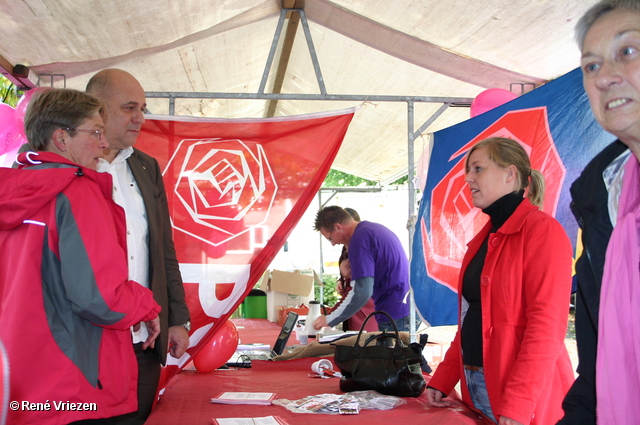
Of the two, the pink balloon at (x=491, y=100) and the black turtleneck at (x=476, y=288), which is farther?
the pink balloon at (x=491, y=100)

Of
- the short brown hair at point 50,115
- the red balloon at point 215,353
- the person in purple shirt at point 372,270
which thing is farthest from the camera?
the person in purple shirt at point 372,270

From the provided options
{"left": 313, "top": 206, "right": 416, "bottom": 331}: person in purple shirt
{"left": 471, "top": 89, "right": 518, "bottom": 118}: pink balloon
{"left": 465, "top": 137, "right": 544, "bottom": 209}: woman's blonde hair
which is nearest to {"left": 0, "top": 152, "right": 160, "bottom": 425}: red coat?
{"left": 465, "top": 137, "right": 544, "bottom": 209}: woman's blonde hair

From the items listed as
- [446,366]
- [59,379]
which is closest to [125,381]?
[59,379]

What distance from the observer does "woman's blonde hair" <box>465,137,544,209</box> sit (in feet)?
5.90

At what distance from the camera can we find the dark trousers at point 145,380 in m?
1.74

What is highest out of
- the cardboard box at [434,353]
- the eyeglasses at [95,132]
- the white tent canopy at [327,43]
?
the white tent canopy at [327,43]

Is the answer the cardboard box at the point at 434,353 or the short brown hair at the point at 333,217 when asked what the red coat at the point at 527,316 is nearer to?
the short brown hair at the point at 333,217

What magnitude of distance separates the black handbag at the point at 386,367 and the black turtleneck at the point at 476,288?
0.28m

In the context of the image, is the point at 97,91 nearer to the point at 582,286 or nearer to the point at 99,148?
the point at 99,148

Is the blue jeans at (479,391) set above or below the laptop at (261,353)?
above

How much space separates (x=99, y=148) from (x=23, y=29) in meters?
1.48

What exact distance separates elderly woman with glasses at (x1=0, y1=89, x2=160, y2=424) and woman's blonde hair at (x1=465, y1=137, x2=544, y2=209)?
120cm

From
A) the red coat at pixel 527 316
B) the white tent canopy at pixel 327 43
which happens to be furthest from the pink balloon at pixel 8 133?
the red coat at pixel 527 316

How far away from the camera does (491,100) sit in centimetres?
317
